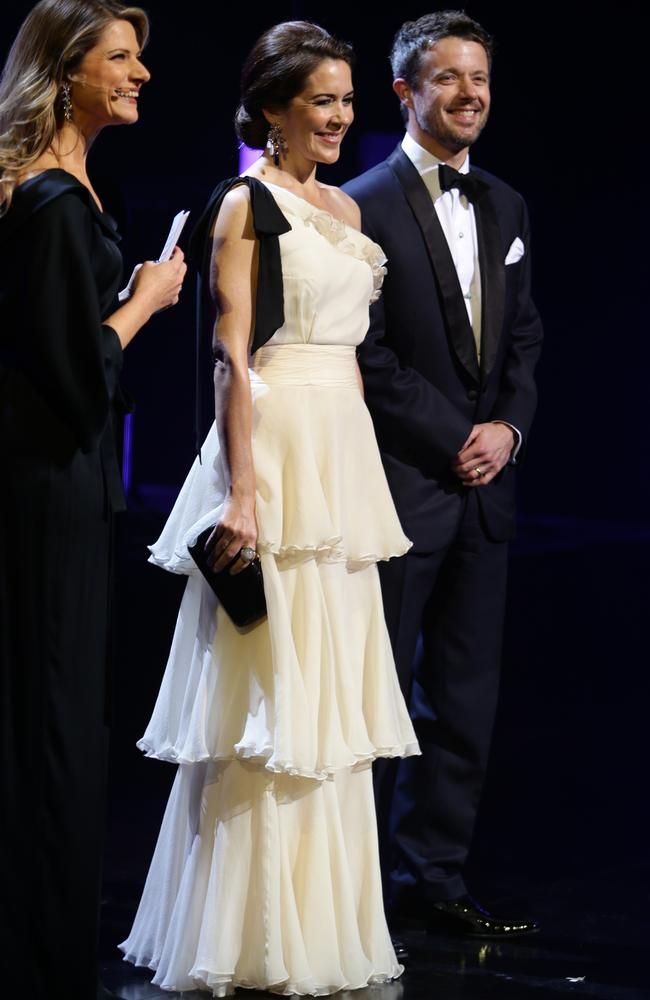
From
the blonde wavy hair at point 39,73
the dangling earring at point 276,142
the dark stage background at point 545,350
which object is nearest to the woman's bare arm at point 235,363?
the dangling earring at point 276,142

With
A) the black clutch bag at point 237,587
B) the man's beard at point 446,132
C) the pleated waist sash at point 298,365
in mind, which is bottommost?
the black clutch bag at point 237,587

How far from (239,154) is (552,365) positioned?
255cm

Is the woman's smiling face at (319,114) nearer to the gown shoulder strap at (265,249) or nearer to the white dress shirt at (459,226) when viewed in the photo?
the gown shoulder strap at (265,249)

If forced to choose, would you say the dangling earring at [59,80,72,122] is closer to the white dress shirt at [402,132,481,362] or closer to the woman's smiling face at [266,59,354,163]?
the woman's smiling face at [266,59,354,163]

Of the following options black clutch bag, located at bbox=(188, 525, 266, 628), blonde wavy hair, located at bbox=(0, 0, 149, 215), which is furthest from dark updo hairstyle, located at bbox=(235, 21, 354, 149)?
black clutch bag, located at bbox=(188, 525, 266, 628)

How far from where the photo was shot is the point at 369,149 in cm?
837

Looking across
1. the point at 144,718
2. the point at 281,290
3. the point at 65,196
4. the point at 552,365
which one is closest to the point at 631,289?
the point at 552,365

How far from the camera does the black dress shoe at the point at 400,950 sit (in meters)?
3.16

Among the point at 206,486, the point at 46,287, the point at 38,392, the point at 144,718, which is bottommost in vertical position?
the point at 144,718

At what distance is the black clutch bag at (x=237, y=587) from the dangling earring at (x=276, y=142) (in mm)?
776

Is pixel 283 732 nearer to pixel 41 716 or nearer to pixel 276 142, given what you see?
pixel 41 716

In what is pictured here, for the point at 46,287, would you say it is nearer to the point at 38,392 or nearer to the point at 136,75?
the point at 38,392

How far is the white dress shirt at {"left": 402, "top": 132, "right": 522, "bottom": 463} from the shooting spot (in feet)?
11.4

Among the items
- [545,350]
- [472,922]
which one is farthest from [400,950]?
[545,350]
